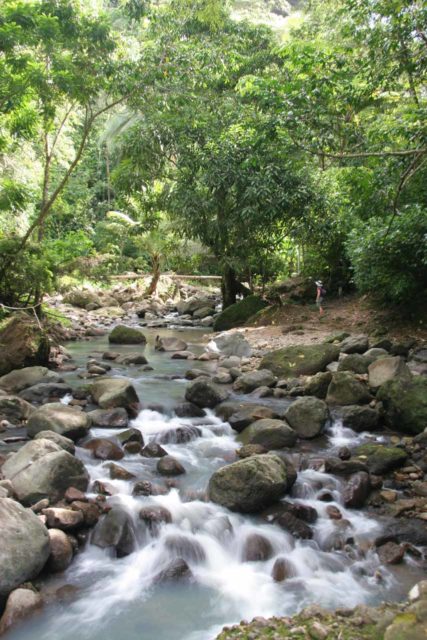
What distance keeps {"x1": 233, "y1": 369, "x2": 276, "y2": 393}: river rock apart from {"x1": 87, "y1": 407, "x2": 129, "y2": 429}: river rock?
8.29 feet

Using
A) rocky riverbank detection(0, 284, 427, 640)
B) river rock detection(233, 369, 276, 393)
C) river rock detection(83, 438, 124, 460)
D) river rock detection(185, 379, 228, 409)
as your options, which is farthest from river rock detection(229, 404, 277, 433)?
river rock detection(83, 438, 124, 460)

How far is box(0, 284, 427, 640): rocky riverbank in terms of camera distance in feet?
13.4

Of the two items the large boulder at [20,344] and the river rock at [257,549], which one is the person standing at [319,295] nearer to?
the large boulder at [20,344]

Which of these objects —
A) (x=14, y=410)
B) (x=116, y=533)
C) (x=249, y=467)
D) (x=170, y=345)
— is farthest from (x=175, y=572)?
(x=170, y=345)

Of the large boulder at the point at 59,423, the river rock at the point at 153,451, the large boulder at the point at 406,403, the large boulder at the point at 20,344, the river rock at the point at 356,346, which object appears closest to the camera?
the river rock at the point at 153,451

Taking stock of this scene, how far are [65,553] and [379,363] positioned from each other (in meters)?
5.77

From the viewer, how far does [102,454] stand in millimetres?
6090

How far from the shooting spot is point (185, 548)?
468 cm

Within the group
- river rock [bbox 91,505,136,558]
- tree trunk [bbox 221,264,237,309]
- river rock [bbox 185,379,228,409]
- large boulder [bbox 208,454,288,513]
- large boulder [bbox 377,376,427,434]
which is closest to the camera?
river rock [bbox 91,505,136,558]

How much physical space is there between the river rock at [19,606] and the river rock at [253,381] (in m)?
5.70

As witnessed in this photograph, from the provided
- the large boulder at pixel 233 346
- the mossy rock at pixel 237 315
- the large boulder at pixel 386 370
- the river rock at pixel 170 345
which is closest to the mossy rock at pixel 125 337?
the river rock at pixel 170 345

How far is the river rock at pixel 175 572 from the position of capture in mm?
4293

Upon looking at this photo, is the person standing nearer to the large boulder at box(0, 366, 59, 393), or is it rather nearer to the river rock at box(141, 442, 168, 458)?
the large boulder at box(0, 366, 59, 393)

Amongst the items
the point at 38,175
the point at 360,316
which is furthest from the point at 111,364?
the point at 38,175
